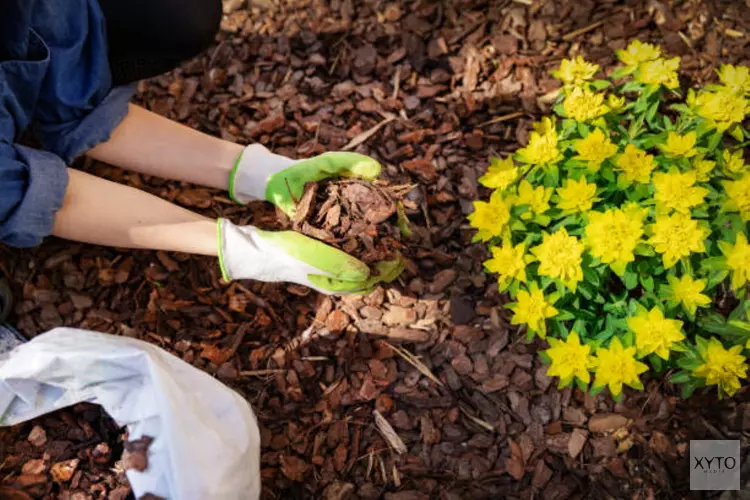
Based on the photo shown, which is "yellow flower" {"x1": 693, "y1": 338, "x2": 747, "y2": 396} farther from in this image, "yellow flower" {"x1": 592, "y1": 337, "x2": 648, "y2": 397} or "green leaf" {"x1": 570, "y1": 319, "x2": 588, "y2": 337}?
"green leaf" {"x1": 570, "y1": 319, "x2": 588, "y2": 337}

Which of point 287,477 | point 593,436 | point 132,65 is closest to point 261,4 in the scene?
point 132,65

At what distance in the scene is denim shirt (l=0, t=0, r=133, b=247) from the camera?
1.52m

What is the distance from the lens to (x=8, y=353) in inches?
67.2

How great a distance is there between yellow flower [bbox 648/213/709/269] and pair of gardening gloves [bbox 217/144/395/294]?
675 millimetres

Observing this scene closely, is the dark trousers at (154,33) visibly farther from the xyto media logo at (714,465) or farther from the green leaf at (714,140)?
the xyto media logo at (714,465)

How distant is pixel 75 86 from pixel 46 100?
8cm

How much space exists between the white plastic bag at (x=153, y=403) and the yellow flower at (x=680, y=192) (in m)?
1.11

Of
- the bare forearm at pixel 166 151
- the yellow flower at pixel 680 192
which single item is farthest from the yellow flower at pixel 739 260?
the bare forearm at pixel 166 151

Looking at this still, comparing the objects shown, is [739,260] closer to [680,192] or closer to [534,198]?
[680,192]

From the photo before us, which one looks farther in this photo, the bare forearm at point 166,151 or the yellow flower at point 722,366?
the bare forearm at point 166,151

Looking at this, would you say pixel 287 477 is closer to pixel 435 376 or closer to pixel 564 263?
pixel 435 376

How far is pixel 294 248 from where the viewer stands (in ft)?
5.52

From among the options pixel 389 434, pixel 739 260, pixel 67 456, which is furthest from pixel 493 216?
pixel 67 456

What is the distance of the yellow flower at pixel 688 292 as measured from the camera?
1467 millimetres
